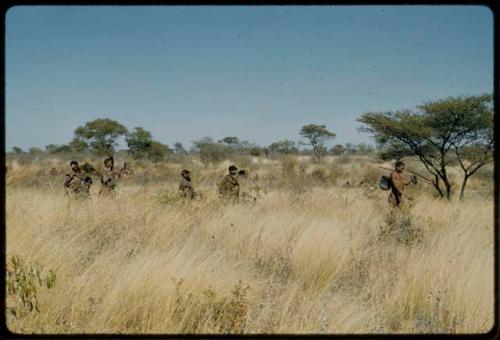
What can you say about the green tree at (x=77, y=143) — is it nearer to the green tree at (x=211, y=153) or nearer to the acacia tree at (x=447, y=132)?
the green tree at (x=211, y=153)

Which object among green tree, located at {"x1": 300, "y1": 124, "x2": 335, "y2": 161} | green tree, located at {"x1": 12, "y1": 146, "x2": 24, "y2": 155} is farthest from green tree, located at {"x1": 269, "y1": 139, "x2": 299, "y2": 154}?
green tree, located at {"x1": 12, "y1": 146, "x2": 24, "y2": 155}

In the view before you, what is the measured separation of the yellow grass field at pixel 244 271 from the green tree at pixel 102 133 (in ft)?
68.5

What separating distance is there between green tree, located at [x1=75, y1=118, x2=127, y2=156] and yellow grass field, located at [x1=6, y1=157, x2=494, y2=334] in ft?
68.5

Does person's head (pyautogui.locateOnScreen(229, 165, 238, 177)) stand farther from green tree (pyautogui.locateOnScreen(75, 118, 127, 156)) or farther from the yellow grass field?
green tree (pyautogui.locateOnScreen(75, 118, 127, 156))

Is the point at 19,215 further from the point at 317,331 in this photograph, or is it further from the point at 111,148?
the point at 111,148

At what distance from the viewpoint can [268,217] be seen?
668cm

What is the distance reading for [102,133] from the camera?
90.1 ft

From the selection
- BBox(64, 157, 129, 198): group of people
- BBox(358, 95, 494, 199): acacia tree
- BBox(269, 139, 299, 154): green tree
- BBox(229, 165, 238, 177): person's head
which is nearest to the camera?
BBox(64, 157, 129, 198): group of people

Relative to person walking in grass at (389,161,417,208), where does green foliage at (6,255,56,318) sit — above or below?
below

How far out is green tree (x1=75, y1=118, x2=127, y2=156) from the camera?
27.0 m

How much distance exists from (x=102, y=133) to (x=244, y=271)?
81.8 feet

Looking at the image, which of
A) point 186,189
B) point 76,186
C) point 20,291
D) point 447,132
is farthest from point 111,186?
point 447,132

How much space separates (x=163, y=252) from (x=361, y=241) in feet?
8.07

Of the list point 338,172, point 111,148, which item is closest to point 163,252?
point 338,172
